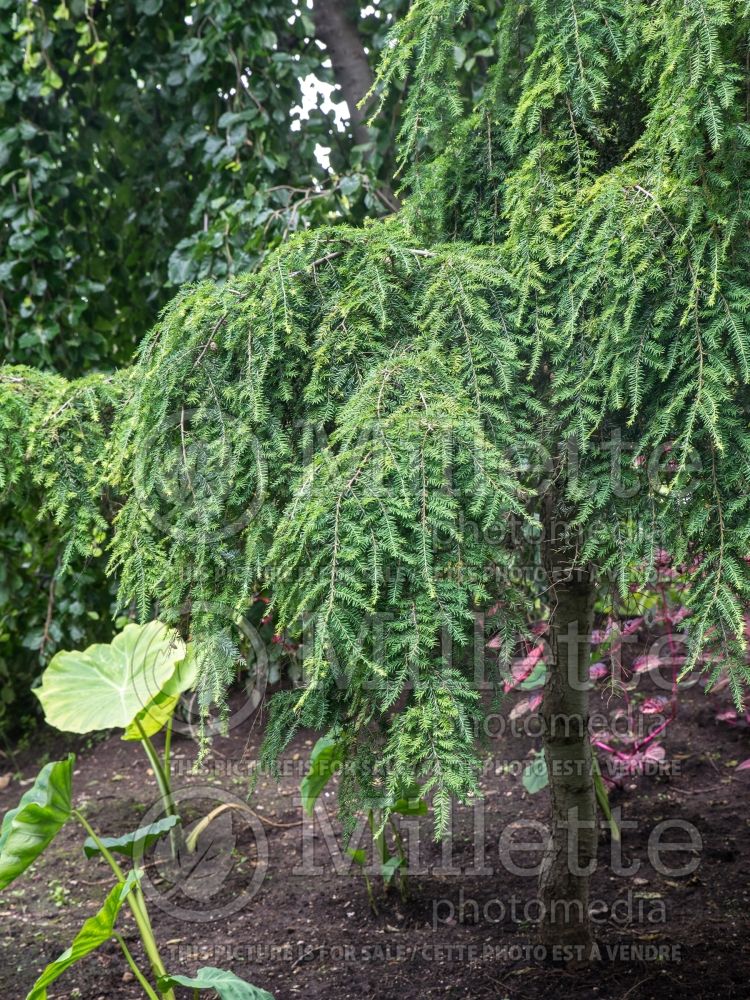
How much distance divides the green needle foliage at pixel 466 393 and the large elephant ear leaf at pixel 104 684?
3.31 ft

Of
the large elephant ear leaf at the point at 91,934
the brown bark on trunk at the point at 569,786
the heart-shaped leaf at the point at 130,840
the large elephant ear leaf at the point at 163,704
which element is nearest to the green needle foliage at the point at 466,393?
the brown bark on trunk at the point at 569,786

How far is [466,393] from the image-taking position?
125cm

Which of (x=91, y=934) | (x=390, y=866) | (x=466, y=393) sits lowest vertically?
(x=390, y=866)

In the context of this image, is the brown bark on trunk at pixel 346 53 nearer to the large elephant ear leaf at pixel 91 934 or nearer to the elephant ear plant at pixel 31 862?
the elephant ear plant at pixel 31 862

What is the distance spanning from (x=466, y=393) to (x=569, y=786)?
928 millimetres

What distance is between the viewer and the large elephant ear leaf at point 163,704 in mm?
2369

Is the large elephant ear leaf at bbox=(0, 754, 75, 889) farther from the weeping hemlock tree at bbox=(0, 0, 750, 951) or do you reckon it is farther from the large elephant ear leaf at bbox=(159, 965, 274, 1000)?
the weeping hemlock tree at bbox=(0, 0, 750, 951)

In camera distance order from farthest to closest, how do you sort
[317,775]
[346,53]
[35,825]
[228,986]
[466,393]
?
[346,53] < [317,775] < [35,825] < [228,986] < [466,393]

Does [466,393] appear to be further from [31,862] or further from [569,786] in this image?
[31,862]

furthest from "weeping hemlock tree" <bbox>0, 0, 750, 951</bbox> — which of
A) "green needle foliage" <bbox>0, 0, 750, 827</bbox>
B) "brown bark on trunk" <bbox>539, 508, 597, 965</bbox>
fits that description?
"brown bark on trunk" <bbox>539, 508, 597, 965</bbox>

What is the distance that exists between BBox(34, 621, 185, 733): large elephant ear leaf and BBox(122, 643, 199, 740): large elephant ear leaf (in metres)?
0.01

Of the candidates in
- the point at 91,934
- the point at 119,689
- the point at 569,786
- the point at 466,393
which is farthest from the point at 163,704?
the point at 466,393

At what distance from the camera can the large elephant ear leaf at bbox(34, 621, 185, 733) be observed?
93.4 inches

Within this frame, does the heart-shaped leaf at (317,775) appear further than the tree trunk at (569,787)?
Yes
